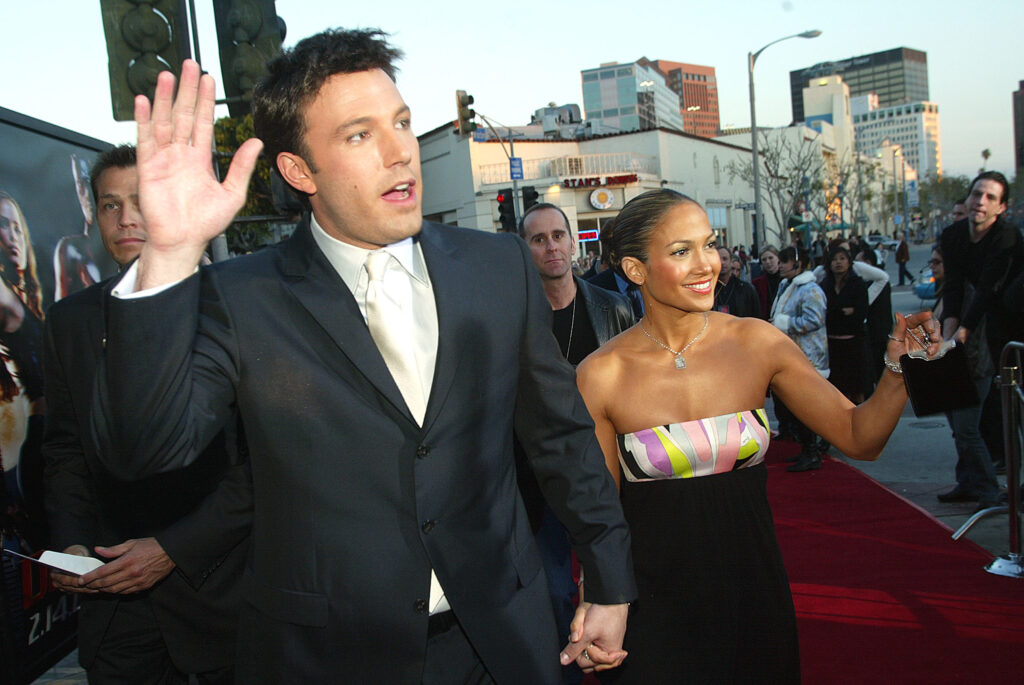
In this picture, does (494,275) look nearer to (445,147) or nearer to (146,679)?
(146,679)

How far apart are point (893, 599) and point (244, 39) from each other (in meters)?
4.59

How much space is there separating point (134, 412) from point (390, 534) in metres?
0.61

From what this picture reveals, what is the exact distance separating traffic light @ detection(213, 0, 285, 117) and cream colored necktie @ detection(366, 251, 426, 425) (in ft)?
9.31

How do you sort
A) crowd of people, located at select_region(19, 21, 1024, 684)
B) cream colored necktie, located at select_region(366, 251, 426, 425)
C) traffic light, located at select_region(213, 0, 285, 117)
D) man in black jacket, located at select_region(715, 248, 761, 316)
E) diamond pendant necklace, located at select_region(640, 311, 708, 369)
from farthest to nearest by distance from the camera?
1. man in black jacket, located at select_region(715, 248, 761, 316)
2. traffic light, located at select_region(213, 0, 285, 117)
3. diamond pendant necklace, located at select_region(640, 311, 708, 369)
4. cream colored necktie, located at select_region(366, 251, 426, 425)
5. crowd of people, located at select_region(19, 21, 1024, 684)

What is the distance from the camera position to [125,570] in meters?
2.35

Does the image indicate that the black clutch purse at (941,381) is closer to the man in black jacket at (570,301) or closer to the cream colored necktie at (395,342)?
the cream colored necktie at (395,342)

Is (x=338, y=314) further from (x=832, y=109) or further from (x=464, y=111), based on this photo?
(x=832, y=109)

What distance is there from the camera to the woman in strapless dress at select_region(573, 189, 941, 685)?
2662mm

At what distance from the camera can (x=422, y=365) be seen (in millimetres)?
1906

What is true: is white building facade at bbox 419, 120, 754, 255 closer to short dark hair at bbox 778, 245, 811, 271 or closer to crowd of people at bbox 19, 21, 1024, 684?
short dark hair at bbox 778, 245, 811, 271

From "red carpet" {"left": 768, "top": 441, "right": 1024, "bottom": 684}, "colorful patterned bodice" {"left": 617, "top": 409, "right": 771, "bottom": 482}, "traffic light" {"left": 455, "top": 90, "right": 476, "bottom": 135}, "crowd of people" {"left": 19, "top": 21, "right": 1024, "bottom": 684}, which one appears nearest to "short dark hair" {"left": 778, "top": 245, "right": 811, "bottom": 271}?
"red carpet" {"left": 768, "top": 441, "right": 1024, "bottom": 684}

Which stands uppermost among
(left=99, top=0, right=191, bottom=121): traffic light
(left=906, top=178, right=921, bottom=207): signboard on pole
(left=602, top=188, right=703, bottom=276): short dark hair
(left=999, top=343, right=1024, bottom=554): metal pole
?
(left=906, top=178, right=921, bottom=207): signboard on pole

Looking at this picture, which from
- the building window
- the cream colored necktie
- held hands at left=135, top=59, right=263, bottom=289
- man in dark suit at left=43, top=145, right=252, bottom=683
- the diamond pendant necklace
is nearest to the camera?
held hands at left=135, top=59, right=263, bottom=289

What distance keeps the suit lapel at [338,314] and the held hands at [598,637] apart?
71cm
